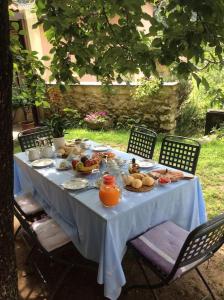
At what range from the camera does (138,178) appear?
231 cm

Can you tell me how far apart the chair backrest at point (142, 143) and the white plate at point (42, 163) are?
1.09 meters

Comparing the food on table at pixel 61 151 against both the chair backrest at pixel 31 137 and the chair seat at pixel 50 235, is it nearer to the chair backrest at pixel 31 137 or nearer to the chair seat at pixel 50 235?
the chair backrest at pixel 31 137

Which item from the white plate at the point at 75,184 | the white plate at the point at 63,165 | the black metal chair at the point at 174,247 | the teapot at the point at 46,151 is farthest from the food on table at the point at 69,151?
the black metal chair at the point at 174,247

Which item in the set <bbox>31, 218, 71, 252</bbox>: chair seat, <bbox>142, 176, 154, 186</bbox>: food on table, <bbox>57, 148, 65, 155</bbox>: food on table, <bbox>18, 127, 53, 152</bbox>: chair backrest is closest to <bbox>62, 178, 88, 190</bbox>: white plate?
<bbox>31, 218, 71, 252</bbox>: chair seat

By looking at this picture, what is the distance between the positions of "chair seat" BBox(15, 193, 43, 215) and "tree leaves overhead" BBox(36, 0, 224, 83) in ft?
4.31

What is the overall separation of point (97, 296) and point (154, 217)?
759 millimetres

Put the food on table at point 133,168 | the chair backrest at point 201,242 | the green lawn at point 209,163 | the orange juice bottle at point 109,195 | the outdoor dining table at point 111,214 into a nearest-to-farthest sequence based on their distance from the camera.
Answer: the chair backrest at point 201,242
the outdoor dining table at point 111,214
the orange juice bottle at point 109,195
the food on table at point 133,168
the green lawn at point 209,163

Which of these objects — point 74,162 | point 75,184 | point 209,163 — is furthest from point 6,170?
point 209,163

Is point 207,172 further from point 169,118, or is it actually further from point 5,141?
point 5,141

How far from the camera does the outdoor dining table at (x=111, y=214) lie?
6.06 feet

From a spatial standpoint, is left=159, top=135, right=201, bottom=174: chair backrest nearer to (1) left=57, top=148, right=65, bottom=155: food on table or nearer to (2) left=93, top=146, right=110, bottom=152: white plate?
(2) left=93, top=146, right=110, bottom=152: white plate

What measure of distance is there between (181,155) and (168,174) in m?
0.60

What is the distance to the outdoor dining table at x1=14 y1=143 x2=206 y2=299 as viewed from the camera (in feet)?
6.06

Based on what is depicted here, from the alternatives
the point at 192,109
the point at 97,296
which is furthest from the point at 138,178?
the point at 192,109
